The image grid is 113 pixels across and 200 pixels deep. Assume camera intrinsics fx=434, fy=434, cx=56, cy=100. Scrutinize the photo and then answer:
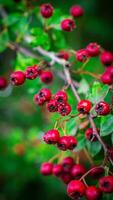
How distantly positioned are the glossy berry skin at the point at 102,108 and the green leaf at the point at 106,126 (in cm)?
15

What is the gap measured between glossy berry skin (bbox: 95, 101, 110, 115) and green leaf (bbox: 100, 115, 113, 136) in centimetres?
15

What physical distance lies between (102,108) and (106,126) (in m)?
0.19

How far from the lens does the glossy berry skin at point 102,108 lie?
2203mm

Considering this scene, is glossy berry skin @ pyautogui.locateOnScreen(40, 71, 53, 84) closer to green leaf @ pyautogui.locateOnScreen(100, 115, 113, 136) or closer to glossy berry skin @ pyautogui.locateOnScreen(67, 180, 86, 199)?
green leaf @ pyautogui.locateOnScreen(100, 115, 113, 136)

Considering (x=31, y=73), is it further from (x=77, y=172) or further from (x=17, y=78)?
(x=77, y=172)

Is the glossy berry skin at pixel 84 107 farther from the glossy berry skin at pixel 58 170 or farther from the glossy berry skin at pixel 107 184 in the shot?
the glossy berry skin at pixel 58 170

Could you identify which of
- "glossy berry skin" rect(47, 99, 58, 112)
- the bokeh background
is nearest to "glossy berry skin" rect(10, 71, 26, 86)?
"glossy berry skin" rect(47, 99, 58, 112)

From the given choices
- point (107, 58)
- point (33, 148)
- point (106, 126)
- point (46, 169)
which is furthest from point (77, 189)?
point (33, 148)

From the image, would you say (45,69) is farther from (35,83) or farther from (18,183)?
(18,183)

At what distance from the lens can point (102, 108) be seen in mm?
2205

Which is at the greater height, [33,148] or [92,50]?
[33,148]

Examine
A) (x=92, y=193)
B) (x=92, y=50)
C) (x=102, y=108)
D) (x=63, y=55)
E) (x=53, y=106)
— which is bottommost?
(x=92, y=193)

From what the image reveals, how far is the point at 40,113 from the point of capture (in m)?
5.86

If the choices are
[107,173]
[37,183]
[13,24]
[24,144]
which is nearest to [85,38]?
→ [24,144]
